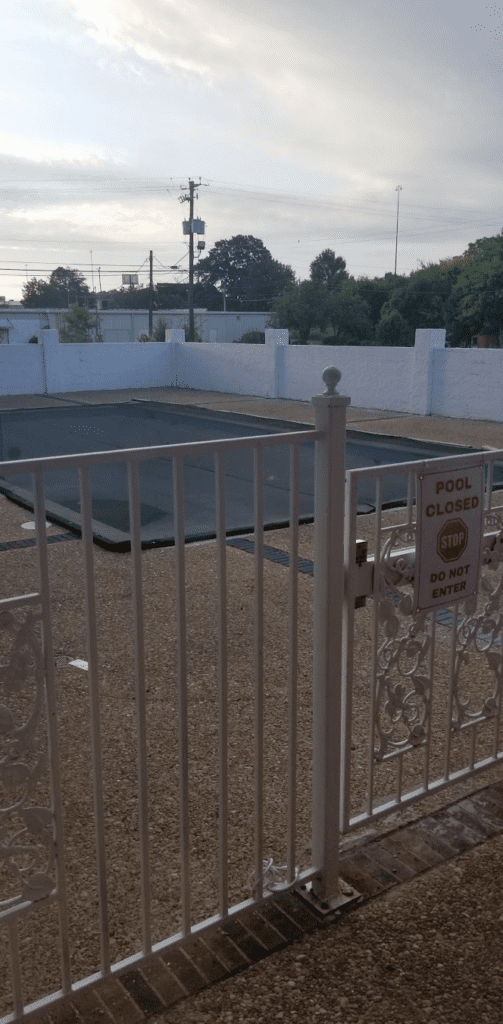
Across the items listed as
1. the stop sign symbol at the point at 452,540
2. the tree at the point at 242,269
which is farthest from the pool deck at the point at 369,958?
the tree at the point at 242,269

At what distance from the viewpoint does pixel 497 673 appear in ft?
10.4

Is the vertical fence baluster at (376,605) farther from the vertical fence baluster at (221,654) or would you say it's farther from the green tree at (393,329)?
the green tree at (393,329)

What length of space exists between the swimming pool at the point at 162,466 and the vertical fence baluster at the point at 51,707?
16.6ft

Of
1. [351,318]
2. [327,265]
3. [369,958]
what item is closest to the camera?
[369,958]

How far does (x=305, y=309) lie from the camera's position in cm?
5488

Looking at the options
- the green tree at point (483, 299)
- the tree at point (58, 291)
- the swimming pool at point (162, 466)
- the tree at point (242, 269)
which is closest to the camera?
the swimming pool at point (162, 466)

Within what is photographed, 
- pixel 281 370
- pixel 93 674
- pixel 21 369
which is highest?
pixel 93 674

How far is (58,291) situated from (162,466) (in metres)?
84.3

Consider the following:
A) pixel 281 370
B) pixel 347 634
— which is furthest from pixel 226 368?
pixel 347 634

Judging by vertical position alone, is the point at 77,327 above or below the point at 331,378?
below

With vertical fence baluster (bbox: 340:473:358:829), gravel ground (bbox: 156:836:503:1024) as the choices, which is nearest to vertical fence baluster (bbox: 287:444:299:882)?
vertical fence baluster (bbox: 340:473:358:829)

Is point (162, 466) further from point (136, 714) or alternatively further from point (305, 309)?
point (305, 309)

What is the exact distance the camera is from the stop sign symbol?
2645mm

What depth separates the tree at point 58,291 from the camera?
3494 inches
